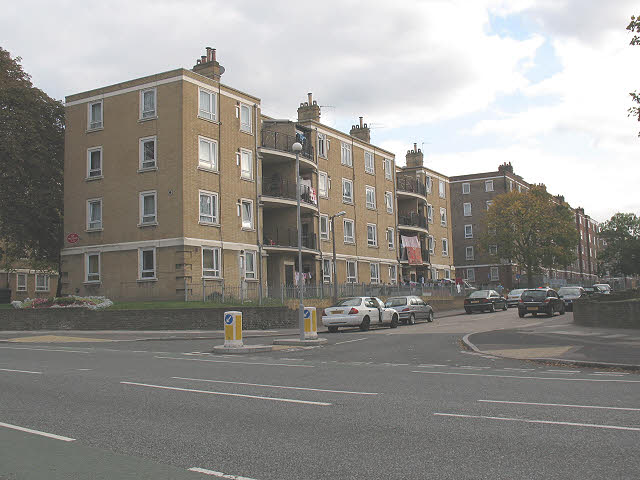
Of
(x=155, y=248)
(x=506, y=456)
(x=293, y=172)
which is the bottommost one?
(x=506, y=456)

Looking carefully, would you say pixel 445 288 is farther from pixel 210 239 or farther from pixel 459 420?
pixel 459 420

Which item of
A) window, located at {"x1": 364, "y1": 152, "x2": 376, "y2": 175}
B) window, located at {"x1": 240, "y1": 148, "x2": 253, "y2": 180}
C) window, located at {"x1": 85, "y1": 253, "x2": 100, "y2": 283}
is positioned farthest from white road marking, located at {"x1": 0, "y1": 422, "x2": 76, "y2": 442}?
window, located at {"x1": 364, "y1": 152, "x2": 376, "y2": 175}

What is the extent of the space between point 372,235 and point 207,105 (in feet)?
64.8

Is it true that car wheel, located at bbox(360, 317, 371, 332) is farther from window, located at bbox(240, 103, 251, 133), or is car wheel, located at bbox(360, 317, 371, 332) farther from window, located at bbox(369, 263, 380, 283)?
window, located at bbox(369, 263, 380, 283)

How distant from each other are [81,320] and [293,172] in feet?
52.5

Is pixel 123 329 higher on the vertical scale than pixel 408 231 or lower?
lower

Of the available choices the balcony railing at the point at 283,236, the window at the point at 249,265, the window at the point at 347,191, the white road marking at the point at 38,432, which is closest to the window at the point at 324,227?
the window at the point at 347,191

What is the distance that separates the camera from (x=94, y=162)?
36125 mm

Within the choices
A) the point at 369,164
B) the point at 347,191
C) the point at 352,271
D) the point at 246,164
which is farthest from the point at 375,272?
the point at 246,164

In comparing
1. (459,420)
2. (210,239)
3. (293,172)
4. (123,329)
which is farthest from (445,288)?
(459,420)

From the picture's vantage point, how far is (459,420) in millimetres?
7734

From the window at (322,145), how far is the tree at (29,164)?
16607 millimetres

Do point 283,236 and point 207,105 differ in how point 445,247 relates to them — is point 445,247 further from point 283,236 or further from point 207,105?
point 207,105

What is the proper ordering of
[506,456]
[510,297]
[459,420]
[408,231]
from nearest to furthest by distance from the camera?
[506,456] → [459,420] → [510,297] → [408,231]
